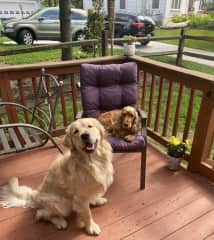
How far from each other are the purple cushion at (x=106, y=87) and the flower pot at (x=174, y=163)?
69cm

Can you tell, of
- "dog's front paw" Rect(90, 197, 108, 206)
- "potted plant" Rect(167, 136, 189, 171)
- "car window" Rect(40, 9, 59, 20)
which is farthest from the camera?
"car window" Rect(40, 9, 59, 20)

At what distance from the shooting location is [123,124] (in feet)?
6.79

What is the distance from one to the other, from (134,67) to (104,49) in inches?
59.2

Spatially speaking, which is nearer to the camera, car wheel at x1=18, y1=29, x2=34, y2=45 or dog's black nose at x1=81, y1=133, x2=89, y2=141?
dog's black nose at x1=81, y1=133, x2=89, y2=141

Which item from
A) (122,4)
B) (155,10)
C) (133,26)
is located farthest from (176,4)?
(133,26)

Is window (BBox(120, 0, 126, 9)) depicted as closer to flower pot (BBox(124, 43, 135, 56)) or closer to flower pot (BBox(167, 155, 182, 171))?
flower pot (BBox(124, 43, 135, 56))

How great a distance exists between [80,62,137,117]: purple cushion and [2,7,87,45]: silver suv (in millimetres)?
7175

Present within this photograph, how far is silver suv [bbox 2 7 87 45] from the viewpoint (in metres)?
8.97

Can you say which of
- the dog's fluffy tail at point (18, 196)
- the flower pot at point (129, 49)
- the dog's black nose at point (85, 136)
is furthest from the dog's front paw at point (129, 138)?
the flower pot at point (129, 49)

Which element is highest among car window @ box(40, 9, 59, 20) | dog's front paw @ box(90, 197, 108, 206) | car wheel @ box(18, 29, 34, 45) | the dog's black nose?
car window @ box(40, 9, 59, 20)

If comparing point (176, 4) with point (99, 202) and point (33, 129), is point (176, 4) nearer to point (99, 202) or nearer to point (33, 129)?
point (33, 129)

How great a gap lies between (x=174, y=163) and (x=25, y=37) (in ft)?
28.5

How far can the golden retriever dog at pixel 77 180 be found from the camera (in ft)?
4.96

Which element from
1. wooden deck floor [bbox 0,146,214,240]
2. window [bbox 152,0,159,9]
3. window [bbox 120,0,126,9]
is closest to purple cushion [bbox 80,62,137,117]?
wooden deck floor [bbox 0,146,214,240]
